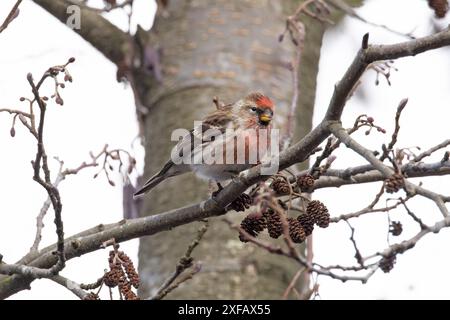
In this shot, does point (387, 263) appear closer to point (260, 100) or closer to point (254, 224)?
point (254, 224)

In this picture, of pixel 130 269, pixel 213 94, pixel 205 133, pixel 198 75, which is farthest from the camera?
pixel 198 75

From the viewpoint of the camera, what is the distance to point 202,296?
5215mm

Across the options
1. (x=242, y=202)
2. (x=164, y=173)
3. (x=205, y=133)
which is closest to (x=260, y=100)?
(x=205, y=133)

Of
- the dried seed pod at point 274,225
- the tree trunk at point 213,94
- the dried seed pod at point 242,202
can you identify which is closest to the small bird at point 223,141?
the tree trunk at point 213,94

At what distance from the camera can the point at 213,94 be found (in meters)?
5.96

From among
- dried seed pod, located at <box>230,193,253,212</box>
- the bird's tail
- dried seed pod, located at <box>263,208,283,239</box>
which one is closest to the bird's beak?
the bird's tail

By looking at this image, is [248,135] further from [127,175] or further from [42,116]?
[42,116]

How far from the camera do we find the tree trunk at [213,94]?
5375mm

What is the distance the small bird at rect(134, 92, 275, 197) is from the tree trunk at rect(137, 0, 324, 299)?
60 centimetres

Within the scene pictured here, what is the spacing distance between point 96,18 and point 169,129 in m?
1.06

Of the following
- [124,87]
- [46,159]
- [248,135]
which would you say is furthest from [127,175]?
[46,159]

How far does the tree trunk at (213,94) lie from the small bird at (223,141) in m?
0.60

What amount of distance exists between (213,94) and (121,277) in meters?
2.88

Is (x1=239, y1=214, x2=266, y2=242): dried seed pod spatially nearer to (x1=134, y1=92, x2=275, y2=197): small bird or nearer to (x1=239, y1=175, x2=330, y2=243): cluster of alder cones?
(x1=239, y1=175, x2=330, y2=243): cluster of alder cones
